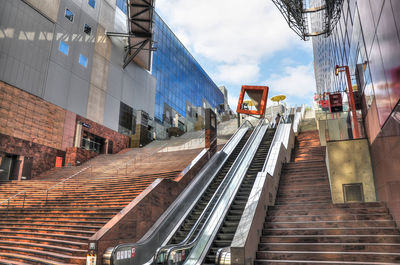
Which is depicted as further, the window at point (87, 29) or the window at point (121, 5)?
the window at point (121, 5)

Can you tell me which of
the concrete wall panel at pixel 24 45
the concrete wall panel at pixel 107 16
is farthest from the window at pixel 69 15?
the concrete wall panel at pixel 107 16

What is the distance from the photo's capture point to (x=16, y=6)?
63.1 ft

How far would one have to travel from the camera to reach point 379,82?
712cm

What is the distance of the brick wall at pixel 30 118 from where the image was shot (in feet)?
58.8

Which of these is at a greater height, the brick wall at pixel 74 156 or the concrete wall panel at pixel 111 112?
the concrete wall panel at pixel 111 112

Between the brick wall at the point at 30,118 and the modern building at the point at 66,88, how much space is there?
58 mm

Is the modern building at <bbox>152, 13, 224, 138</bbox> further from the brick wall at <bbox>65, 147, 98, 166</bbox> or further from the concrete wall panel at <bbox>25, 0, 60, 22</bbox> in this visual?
the brick wall at <bbox>65, 147, 98, 166</bbox>

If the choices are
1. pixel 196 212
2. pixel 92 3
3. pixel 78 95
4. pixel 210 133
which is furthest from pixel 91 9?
pixel 196 212

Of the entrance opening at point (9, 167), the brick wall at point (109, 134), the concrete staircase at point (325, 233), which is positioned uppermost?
the brick wall at point (109, 134)

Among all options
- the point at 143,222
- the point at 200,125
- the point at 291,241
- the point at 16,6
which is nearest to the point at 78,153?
the point at 16,6

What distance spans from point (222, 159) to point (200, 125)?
29.9 meters

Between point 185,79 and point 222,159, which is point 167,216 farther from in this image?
point 185,79

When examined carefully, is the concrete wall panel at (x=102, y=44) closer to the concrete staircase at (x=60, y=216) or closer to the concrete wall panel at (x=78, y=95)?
the concrete wall panel at (x=78, y=95)

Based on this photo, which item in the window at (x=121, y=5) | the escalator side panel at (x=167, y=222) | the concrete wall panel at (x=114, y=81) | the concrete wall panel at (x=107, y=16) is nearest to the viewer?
the escalator side panel at (x=167, y=222)
